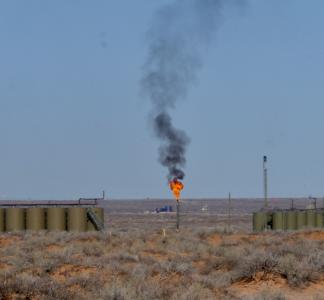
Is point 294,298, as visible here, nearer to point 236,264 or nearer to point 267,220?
point 236,264

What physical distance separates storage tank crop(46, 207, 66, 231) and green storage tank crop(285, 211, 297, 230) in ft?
43.2

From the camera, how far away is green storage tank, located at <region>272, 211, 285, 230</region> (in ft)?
146

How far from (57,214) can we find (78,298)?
2647cm

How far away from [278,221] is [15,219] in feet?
49.5

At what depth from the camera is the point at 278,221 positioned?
44594 mm

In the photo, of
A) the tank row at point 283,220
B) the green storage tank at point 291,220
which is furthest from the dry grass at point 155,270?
the green storage tank at point 291,220

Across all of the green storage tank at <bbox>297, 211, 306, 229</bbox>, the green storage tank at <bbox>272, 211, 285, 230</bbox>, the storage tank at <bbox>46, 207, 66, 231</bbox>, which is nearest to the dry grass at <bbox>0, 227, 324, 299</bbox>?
the storage tank at <bbox>46, 207, 66, 231</bbox>

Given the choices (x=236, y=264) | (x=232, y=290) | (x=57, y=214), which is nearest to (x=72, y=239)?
(x=57, y=214)

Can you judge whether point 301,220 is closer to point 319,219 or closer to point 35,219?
point 319,219

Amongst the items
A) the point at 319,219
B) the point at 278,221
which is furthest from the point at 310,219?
the point at 278,221

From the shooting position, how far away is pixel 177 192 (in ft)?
151

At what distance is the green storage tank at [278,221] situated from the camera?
44438 millimetres

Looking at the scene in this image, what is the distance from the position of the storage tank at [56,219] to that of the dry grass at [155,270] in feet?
30.7

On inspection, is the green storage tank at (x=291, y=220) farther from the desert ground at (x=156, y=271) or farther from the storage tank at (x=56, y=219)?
the desert ground at (x=156, y=271)
